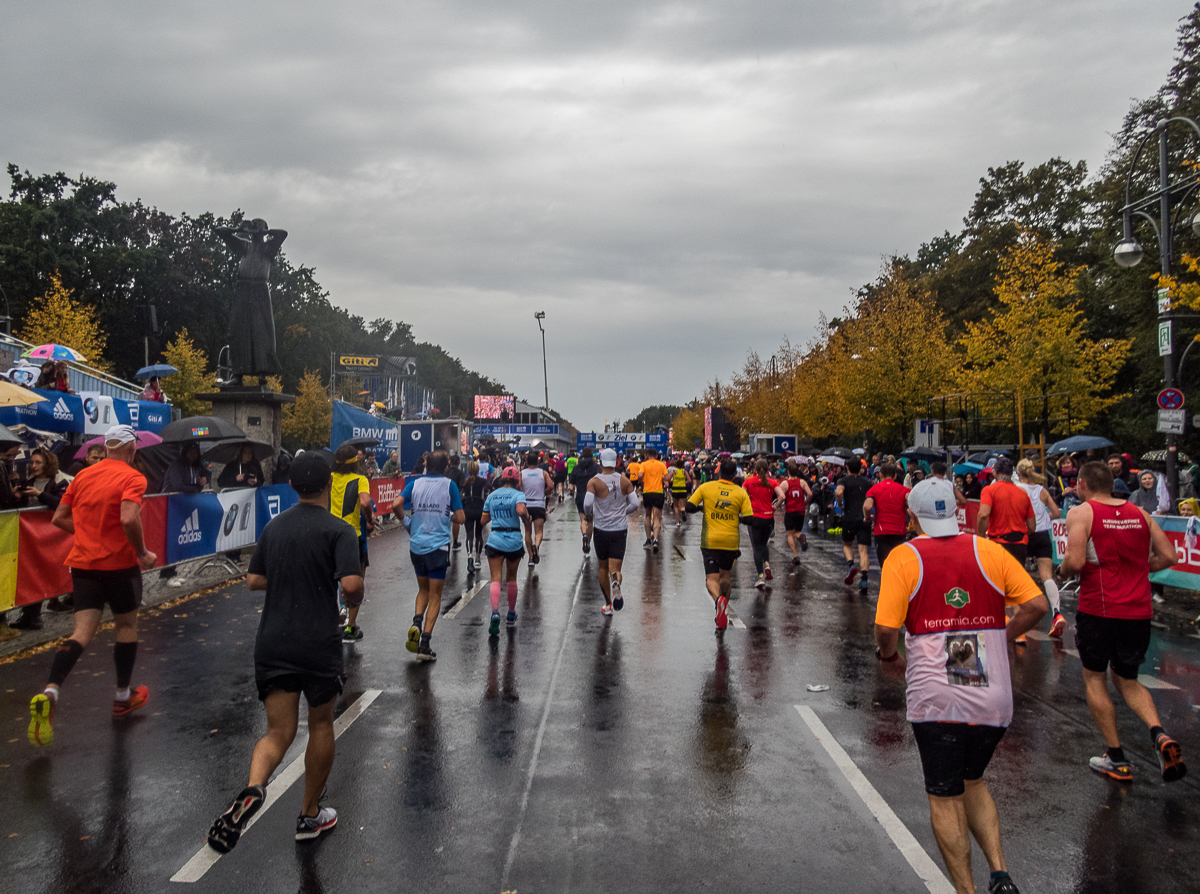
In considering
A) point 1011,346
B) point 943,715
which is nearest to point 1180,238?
point 1011,346

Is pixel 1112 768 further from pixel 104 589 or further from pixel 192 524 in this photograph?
pixel 192 524

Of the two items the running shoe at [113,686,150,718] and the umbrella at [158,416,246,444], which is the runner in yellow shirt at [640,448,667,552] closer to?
the umbrella at [158,416,246,444]

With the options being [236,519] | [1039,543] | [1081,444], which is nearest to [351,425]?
[236,519]

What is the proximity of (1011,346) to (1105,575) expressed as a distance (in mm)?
21045

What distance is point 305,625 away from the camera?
4090 millimetres

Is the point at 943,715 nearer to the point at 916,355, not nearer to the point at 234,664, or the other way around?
the point at 234,664

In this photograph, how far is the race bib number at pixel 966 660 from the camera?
343 centimetres

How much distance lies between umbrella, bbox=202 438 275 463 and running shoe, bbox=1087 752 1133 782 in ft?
42.6

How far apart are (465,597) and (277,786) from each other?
663cm

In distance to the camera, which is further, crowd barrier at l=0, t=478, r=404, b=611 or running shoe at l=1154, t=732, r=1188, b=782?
crowd barrier at l=0, t=478, r=404, b=611

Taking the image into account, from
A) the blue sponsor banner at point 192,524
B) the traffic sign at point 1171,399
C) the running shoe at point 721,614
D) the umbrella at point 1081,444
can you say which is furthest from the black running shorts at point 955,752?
the umbrella at point 1081,444

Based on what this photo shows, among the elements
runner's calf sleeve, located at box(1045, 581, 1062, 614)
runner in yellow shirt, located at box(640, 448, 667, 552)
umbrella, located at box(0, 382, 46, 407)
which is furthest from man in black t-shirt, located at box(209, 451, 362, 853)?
runner in yellow shirt, located at box(640, 448, 667, 552)

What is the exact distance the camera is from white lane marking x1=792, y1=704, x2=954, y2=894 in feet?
12.6

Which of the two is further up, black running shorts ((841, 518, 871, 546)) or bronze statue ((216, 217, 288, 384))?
bronze statue ((216, 217, 288, 384))
